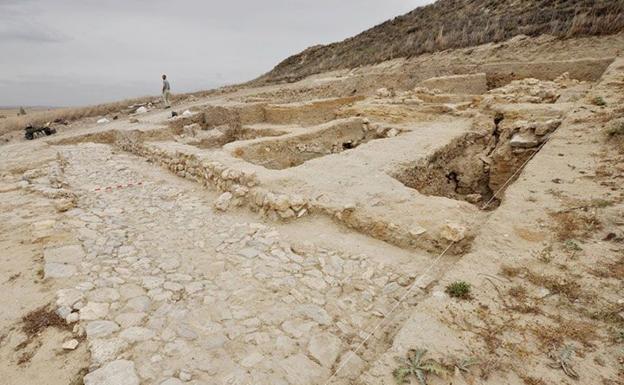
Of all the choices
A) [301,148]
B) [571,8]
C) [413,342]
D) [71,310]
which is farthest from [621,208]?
[571,8]

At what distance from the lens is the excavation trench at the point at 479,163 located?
6430 mm

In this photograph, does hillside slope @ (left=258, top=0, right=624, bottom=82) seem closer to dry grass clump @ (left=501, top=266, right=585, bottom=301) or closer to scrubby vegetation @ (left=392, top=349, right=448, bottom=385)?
dry grass clump @ (left=501, top=266, right=585, bottom=301)

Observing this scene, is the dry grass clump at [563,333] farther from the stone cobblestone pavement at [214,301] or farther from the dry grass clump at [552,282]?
the stone cobblestone pavement at [214,301]

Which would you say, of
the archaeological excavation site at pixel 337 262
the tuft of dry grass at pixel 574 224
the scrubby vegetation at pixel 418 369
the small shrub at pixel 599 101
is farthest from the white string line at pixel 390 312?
the small shrub at pixel 599 101

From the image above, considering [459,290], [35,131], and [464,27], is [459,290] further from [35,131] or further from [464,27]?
[464,27]

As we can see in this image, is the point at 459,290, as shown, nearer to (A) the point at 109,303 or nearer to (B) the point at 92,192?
(A) the point at 109,303

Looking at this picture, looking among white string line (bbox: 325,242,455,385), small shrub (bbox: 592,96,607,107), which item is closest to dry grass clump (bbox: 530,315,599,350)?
white string line (bbox: 325,242,455,385)

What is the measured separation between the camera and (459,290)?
8.98 feet

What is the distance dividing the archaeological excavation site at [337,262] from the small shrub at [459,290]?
10 mm

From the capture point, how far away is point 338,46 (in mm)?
32688

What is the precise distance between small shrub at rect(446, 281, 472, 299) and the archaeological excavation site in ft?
0.03

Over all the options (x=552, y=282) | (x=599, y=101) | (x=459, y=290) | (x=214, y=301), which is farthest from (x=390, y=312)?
(x=599, y=101)

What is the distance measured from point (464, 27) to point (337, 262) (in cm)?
2015

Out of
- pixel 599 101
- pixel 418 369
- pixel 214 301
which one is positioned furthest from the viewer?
pixel 599 101
